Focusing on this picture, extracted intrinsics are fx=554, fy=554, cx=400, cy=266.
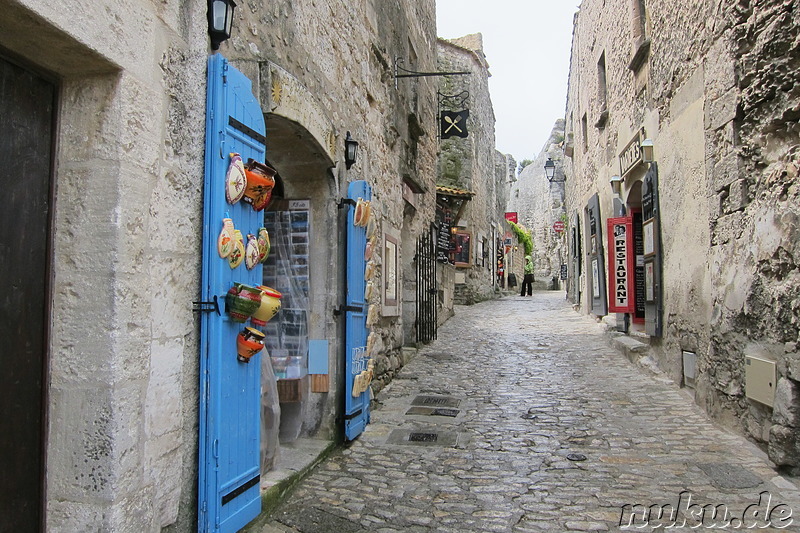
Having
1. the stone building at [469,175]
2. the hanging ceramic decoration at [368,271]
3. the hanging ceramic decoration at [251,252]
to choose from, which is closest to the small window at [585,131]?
the stone building at [469,175]

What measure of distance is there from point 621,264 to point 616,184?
154 centimetres

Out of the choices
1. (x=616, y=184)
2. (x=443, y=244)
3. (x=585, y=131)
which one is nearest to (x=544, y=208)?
(x=585, y=131)

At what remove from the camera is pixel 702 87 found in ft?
16.3

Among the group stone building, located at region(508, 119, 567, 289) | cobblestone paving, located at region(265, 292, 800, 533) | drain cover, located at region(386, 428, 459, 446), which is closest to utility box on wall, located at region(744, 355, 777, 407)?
cobblestone paving, located at region(265, 292, 800, 533)

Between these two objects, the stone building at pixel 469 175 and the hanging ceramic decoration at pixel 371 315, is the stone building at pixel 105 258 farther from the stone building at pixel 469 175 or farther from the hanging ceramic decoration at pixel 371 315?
the stone building at pixel 469 175

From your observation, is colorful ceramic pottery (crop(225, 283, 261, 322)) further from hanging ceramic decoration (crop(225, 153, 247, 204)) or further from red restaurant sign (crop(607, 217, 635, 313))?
red restaurant sign (crop(607, 217, 635, 313))

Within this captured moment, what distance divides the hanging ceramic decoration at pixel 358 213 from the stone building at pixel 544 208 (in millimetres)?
22096

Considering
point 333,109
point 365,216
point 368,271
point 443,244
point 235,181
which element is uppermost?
point 333,109

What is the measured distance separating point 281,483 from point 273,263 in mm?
1731

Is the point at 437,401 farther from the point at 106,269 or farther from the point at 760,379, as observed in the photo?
the point at 106,269

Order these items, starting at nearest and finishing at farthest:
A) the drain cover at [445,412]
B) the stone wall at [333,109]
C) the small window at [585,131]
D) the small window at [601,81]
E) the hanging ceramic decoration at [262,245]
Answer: the hanging ceramic decoration at [262,245]
the stone wall at [333,109]
the drain cover at [445,412]
the small window at [601,81]
the small window at [585,131]

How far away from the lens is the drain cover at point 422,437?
14.6ft

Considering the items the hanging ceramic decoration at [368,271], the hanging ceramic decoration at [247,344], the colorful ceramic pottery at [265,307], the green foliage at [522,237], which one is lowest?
the hanging ceramic decoration at [247,344]

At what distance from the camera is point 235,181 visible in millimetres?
2625
